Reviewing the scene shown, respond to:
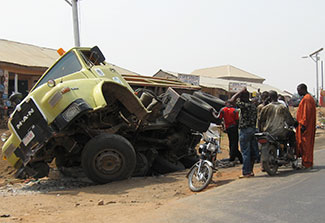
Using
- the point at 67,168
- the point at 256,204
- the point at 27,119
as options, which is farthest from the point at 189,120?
the point at 256,204

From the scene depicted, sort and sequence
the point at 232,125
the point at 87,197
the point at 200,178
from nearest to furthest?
the point at 87,197
the point at 200,178
the point at 232,125

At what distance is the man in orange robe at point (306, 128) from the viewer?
741cm

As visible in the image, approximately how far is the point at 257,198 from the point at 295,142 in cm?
298

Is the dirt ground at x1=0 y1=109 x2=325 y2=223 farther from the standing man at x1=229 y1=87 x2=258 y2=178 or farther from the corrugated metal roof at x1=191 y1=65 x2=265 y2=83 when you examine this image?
the corrugated metal roof at x1=191 y1=65 x2=265 y2=83

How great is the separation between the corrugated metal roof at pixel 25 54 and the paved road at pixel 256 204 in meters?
12.3

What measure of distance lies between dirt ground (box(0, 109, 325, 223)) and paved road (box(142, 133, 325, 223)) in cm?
41

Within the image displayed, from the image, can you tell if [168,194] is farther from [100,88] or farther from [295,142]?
[295,142]

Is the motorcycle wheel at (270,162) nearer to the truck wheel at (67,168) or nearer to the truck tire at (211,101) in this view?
the truck tire at (211,101)

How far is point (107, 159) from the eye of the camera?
6953 mm

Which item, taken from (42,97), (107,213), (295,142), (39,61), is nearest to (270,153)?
(295,142)

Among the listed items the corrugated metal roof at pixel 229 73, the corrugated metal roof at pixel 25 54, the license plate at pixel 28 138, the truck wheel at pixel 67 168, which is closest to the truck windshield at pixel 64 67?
the license plate at pixel 28 138

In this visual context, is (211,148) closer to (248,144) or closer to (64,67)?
(248,144)

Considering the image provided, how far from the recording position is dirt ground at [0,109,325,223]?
4.68 meters

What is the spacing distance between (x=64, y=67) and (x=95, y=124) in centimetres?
152
